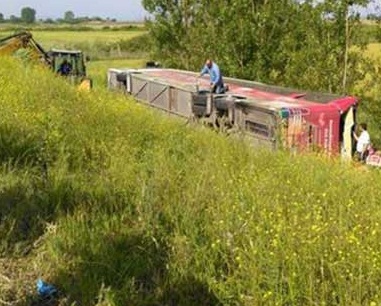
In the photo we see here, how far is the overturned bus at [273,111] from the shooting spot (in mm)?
12312

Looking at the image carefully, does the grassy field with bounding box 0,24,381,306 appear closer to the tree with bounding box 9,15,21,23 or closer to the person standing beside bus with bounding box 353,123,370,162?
the person standing beside bus with bounding box 353,123,370,162

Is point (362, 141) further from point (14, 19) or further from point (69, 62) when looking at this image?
point (14, 19)

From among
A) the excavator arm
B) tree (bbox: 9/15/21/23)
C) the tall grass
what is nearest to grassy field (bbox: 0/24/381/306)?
the tall grass

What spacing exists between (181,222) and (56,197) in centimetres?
136

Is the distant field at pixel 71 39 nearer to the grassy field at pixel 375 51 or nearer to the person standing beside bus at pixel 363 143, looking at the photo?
the grassy field at pixel 375 51

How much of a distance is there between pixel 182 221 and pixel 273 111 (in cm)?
802

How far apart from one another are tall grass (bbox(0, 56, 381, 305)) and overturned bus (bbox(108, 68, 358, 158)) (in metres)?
4.42

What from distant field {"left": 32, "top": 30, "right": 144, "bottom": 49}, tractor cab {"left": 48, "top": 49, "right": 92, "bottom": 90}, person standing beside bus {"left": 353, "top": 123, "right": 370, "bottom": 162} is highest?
distant field {"left": 32, "top": 30, "right": 144, "bottom": 49}

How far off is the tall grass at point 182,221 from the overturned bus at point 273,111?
442cm

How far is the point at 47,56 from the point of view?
77.8 feet

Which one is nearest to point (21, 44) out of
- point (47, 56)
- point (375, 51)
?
point (47, 56)

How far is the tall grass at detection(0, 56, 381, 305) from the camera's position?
3748 mm

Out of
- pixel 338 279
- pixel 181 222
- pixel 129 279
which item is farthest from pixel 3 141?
pixel 338 279

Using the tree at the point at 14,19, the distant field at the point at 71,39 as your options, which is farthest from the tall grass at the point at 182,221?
the tree at the point at 14,19
